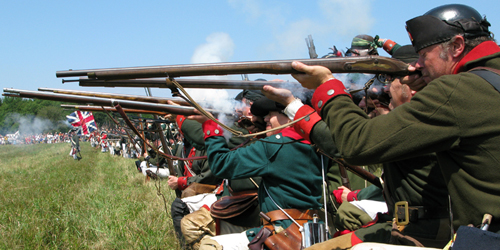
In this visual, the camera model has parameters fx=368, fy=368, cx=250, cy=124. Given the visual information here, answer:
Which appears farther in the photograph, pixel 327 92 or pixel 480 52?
pixel 327 92

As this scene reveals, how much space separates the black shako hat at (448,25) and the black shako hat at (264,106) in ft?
5.94

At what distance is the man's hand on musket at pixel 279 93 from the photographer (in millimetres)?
2850

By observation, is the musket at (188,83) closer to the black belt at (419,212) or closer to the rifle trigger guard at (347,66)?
the rifle trigger guard at (347,66)

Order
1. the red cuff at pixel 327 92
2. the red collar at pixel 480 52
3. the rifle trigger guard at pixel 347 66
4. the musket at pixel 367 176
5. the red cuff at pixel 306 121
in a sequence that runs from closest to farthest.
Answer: the red collar at pixel 480 52
the red cuff at pixel 327 92
the rifle trigger guard at pixel 347 66
the red cuff at pixel 306 121
the musket at pixel 367 176

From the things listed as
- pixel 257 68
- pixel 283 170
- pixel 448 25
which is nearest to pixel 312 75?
pixel 257 68

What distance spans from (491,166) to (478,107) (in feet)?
0.88

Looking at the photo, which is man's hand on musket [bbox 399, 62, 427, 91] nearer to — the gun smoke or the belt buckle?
the belt buckle

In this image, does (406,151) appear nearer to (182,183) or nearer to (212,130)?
(212,130)

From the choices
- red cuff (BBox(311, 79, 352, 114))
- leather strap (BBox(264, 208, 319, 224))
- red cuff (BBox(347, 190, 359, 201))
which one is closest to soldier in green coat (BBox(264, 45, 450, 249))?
red cuff (BBox(311, 79, 352, 114))

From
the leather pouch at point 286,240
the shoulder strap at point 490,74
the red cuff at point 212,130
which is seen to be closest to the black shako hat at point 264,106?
the red cuff at point 212,130

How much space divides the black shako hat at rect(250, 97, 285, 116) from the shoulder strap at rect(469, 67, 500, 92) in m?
2.09

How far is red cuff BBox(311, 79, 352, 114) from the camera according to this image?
84.2 inches

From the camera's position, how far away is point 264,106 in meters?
3.84

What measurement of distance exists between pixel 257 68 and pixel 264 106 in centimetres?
129
